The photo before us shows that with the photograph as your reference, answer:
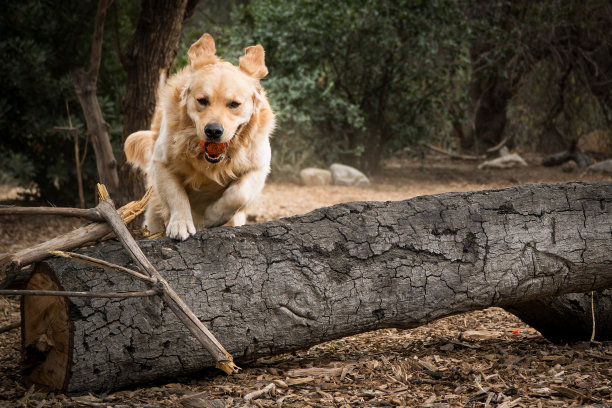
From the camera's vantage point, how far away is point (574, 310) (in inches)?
128

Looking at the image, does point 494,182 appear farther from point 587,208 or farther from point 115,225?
point 115,225

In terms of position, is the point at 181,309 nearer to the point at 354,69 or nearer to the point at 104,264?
the point at 104,264

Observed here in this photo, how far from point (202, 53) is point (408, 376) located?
2.40 m

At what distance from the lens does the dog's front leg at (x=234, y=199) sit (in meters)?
3.61

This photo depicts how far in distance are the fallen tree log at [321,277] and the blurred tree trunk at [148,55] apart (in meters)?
2.58

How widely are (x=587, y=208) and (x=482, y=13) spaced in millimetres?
8960

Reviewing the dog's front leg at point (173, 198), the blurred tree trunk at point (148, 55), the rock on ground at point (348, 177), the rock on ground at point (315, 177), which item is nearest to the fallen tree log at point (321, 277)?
the dog's front leg at point (173, 198)

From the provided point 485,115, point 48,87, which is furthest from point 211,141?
point 485,115

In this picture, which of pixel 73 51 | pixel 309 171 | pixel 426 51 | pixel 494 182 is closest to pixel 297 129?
pixel 309 171

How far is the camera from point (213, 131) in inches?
127

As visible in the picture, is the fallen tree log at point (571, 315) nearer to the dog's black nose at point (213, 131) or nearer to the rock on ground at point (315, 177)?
the dog's black nose at point (213, 131)

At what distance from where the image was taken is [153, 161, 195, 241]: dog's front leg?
3090 millimetres

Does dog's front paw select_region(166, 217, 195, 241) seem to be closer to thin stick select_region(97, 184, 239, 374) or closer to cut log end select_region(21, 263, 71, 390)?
thin stick select_region(97, 184, 239, 374)

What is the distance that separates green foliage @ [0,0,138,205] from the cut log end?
475 cm
